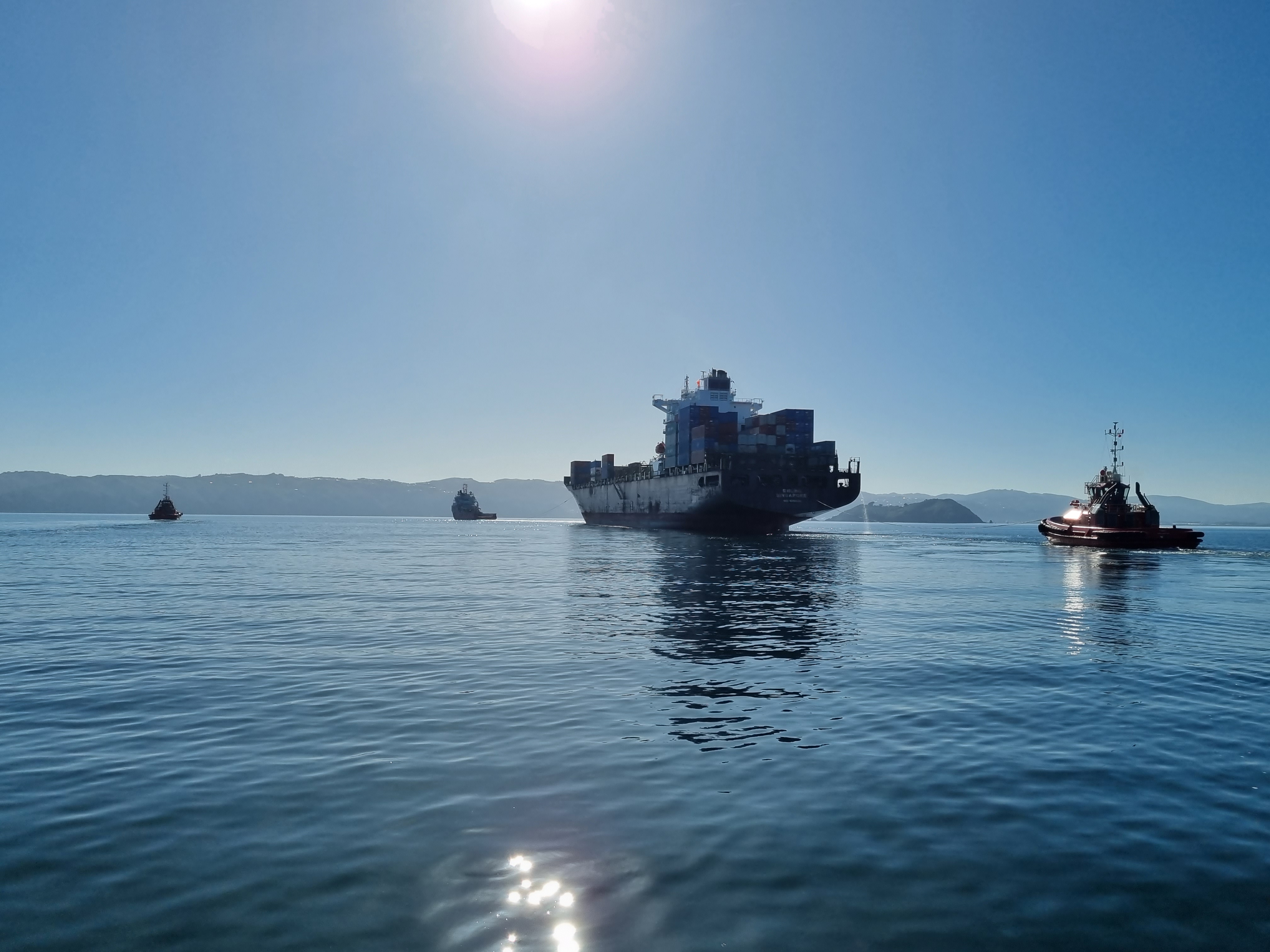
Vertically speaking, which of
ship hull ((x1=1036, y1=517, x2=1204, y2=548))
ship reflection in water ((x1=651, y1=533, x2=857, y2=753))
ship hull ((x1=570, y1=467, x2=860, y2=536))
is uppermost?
ship hull ((x1=570, y1=467, x2=860, y2=536))

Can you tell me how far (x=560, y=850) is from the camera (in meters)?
7.14

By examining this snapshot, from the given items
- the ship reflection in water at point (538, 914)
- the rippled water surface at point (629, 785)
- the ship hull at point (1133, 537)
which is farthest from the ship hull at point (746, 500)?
the ship reflection in water at point (538, 914)

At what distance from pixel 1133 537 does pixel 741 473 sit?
36426 mm

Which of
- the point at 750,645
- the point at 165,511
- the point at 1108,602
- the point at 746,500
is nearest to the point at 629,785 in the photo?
the point at 750,645

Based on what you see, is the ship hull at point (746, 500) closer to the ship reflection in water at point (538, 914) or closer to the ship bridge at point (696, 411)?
the ship bridge at point (696, 411)

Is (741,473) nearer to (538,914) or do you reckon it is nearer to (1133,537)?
(1133,537)

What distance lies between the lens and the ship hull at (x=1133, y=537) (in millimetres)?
67375

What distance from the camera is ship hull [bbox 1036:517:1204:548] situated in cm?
6738

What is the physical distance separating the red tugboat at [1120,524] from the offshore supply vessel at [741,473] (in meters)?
21.8

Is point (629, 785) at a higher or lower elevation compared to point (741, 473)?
lower

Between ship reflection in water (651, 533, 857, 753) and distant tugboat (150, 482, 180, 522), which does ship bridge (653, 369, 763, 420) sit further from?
distant tugboat (150, 482, 180, 522)

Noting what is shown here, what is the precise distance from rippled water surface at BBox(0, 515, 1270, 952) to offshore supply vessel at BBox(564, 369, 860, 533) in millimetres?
56992

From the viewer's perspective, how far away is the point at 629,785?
9016mm

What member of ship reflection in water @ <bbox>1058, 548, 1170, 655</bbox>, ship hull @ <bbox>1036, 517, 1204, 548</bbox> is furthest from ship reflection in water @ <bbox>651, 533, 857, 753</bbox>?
ship hull @ <bbox>1036, 517, 1204, 548</bbox>
